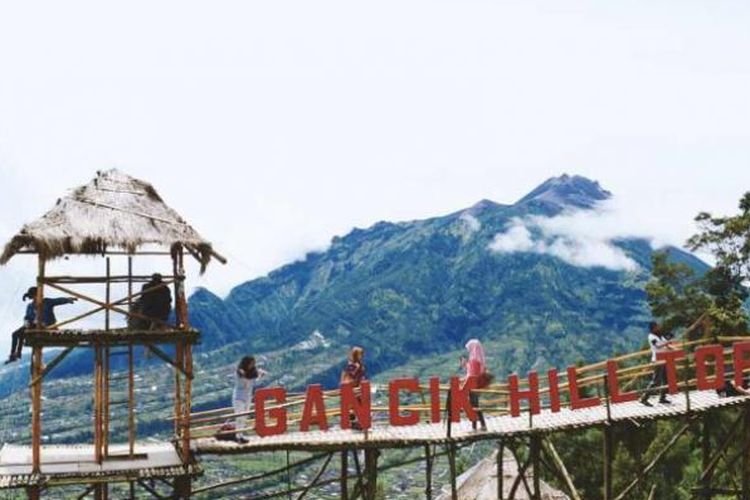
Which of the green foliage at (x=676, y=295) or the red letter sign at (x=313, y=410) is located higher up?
the green foliage at (x=676, y=295)

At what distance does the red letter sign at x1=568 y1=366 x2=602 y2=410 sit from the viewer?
2306cm

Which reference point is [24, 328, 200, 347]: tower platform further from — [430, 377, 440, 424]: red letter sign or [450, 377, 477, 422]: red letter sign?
[450, 377, 477, 422]: red letter sign

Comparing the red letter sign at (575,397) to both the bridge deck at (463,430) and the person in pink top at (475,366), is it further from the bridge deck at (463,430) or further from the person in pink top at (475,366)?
the person in pink top at (475,366)

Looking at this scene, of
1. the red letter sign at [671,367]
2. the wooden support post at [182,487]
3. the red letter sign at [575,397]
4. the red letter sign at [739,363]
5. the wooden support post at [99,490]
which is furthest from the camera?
the red letter sign at [739,363]

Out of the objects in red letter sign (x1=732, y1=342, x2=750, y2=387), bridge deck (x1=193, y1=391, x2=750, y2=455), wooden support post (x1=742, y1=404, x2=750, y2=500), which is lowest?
wooden support post (x1=742, y1=404, x2=750, y2=500)

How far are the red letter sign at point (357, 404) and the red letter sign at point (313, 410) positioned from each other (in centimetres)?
46

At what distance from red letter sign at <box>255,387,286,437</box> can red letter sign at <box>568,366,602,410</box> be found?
660 cm

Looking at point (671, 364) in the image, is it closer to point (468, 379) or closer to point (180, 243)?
point (468, 379)

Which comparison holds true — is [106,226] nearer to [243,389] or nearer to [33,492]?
[243,389]

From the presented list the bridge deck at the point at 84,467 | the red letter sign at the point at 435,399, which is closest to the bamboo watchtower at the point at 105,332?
the bridge deck at the point at 84,467

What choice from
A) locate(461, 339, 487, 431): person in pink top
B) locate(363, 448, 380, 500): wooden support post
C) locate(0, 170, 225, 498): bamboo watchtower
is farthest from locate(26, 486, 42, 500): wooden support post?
locate(461, 339, 487, 431): person in pink top

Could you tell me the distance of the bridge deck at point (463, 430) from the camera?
20250 millimetres

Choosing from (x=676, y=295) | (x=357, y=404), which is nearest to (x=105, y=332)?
(x=357, y=404)

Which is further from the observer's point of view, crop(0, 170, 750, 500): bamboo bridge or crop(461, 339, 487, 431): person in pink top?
crop(461, 339, 487, 431): person in pink top
